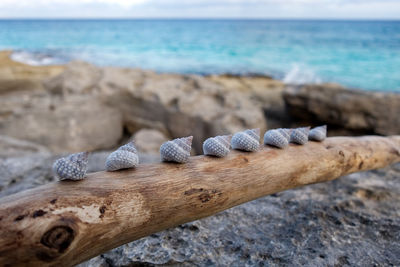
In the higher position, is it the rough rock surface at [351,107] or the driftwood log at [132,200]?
the driftwood log at [132,200]

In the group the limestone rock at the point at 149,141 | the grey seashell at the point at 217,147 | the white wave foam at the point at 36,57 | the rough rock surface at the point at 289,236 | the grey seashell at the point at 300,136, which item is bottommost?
the limestone rock at the point at 149,141

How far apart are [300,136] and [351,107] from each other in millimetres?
5009

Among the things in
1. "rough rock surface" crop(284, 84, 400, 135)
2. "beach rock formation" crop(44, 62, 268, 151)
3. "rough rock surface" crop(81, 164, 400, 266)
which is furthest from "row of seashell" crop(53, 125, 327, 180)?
"rough rock surface" crop(284, 84, 400, 135)

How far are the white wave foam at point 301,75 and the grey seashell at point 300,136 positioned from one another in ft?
38.2

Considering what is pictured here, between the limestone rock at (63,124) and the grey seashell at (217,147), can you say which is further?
the limestone rock at (63,124)

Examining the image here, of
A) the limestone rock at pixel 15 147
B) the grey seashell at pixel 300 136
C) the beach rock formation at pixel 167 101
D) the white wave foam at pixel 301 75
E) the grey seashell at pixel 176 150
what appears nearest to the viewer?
the grey seashell at pixel 176 150

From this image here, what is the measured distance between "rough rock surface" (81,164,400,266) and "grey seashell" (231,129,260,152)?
0.52 metres

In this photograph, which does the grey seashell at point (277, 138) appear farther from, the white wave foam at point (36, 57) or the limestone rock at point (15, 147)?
the white wave foam at point (36, 57)

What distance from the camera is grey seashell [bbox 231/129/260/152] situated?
184 centimetres

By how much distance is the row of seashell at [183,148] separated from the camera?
53.4 inches

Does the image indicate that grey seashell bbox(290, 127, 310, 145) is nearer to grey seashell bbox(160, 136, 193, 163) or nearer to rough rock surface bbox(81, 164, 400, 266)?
rough rock surface bbox(81, 164, 400, 266)

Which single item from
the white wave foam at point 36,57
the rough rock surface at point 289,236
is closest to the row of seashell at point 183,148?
the rough rock surface at point 289,236

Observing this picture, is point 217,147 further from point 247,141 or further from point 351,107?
point 351,107

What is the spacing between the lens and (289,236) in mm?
1891
